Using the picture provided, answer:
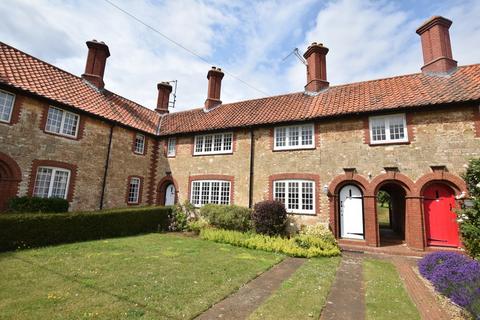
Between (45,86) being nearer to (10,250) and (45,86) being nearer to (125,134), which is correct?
(125,134)

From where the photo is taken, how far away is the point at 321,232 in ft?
39.0

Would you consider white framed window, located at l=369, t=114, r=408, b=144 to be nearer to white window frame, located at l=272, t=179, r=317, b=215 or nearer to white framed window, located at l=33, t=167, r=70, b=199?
white window frame, located at l=272, t=179, r=317, b=215

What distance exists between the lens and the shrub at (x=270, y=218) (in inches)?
513

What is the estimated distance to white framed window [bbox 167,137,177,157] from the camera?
→ 19.5 meters

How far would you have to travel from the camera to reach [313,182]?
45.7 ft

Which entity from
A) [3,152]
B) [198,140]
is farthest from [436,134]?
[3,152]

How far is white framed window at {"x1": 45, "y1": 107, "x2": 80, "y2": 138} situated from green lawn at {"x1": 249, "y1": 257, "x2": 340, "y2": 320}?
46.6 feet

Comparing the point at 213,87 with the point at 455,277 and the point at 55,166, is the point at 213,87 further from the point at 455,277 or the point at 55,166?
the point at 455,277

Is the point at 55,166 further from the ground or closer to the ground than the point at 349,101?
closer to the ground

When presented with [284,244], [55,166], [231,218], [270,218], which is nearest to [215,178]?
[231,218]

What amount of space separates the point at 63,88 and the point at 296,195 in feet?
51.1

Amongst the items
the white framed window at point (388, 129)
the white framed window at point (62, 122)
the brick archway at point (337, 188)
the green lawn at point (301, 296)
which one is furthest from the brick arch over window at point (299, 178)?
the white framed window at point (62, 122)

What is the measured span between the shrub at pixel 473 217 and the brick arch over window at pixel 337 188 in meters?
4.04

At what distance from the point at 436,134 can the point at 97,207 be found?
19129 mm
